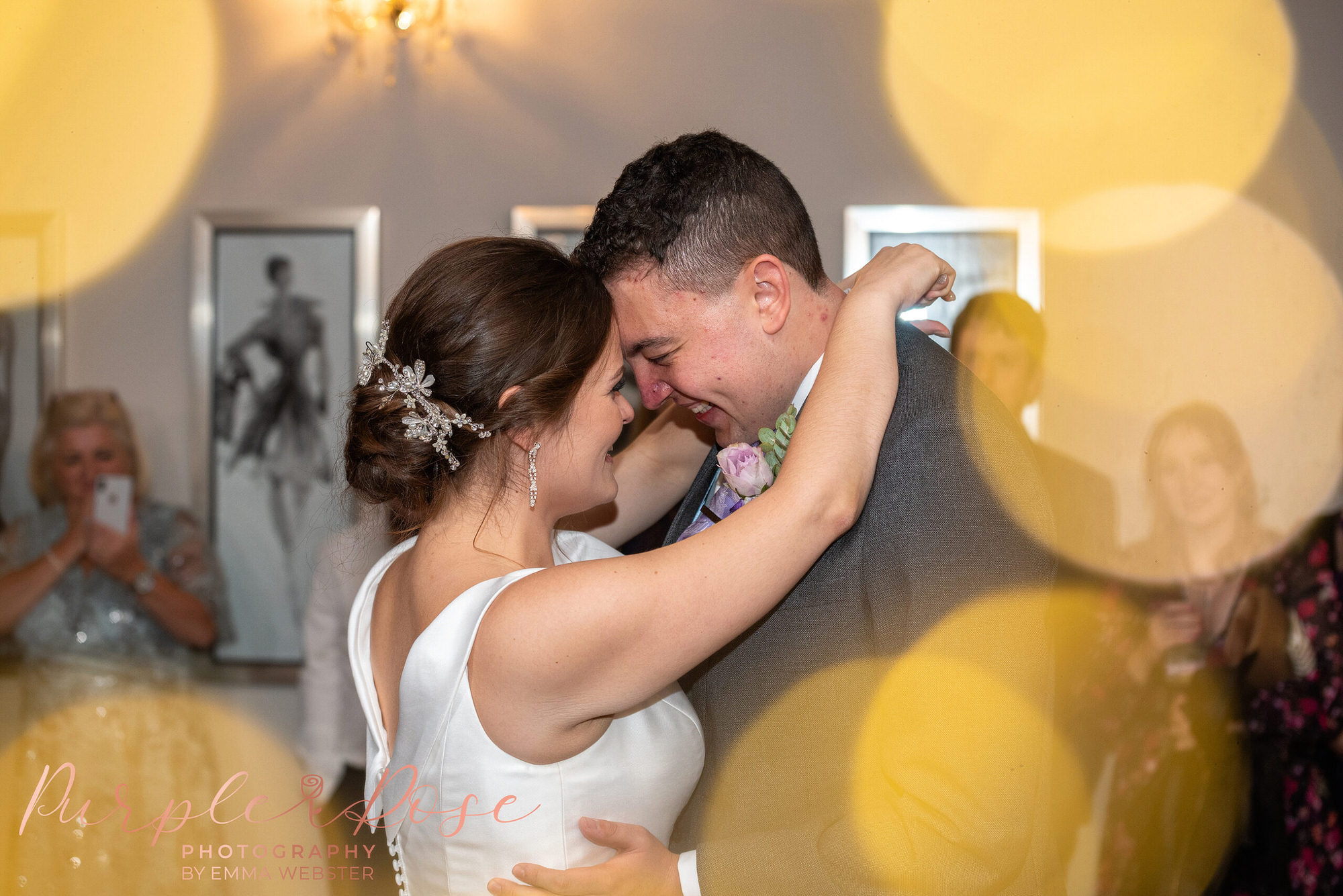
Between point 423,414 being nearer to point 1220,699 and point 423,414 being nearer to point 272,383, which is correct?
point 272,383

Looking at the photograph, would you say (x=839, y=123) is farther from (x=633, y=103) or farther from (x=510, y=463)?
(x=510, y=463)

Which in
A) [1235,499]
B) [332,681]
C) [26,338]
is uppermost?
[26,338]

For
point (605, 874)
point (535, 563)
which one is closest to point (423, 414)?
point (535, 563)

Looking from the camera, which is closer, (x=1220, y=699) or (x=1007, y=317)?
(x=1220, y=699)

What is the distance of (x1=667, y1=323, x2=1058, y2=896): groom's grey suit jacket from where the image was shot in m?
1.26

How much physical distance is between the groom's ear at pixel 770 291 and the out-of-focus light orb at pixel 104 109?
274 centimetres

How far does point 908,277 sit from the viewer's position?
1515 millimetres

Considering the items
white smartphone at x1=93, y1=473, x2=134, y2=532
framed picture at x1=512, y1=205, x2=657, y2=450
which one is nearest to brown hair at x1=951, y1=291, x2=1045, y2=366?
framed picture at x1=512, y1=205, x2=657, y2=450

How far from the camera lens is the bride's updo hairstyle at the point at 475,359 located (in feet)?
4.75

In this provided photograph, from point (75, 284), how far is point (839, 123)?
2877 millimetres

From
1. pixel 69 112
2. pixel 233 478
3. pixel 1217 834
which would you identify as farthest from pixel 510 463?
pixel 69 112

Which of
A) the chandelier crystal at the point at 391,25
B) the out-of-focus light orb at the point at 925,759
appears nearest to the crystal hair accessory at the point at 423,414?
the out-of-focus light orb at the point at 925,759

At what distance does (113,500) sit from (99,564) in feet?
0.71

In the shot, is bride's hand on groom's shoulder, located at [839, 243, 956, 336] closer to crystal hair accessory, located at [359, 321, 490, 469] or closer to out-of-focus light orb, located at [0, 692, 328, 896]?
crystal hair accessory, located at [359, 321, 490, 469]
